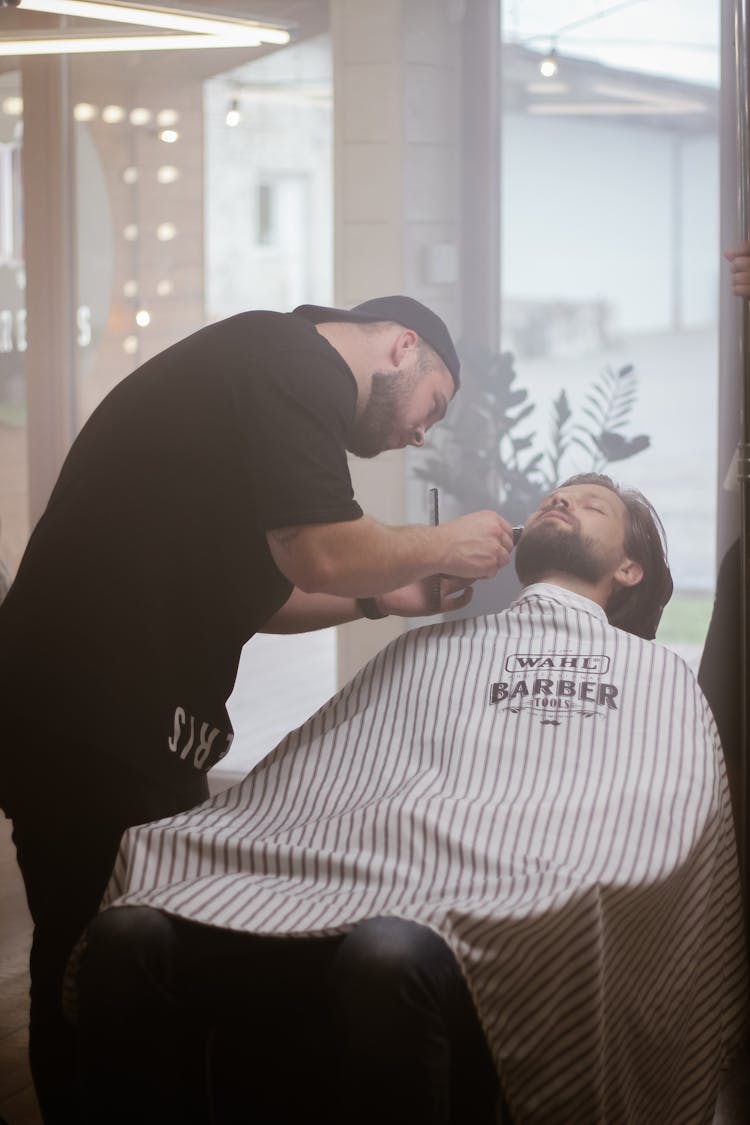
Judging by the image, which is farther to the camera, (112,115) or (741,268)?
(112,115)

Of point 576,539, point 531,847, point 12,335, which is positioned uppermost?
point 12,335

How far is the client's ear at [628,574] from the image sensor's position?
6.62ft

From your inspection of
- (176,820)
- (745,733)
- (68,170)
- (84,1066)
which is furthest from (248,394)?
(68,170)

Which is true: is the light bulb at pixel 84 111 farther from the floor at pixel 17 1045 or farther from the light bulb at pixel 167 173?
the floor at pixel 17 1045

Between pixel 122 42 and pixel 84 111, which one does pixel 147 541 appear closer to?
pixel 122 42

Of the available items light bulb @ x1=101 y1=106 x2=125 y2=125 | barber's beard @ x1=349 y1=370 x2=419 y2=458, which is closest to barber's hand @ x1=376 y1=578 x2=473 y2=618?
barber's beard @ x1=349 y1=370 x2=419 y2=458

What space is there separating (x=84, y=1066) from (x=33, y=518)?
7.02ft

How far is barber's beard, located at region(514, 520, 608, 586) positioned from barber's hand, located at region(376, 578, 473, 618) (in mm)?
107

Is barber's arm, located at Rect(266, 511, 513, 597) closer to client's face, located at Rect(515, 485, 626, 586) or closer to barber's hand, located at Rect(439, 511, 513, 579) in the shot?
barber's hand, located at Rect(439, 511, 513, 579)

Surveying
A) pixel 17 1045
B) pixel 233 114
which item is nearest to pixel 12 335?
pixel 233 114

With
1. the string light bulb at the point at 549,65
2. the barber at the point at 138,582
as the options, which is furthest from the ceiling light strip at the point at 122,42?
the string light bulb at the point at 549,65

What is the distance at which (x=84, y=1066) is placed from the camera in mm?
1454

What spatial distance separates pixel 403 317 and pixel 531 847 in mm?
973

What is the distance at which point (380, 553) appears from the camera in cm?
177
